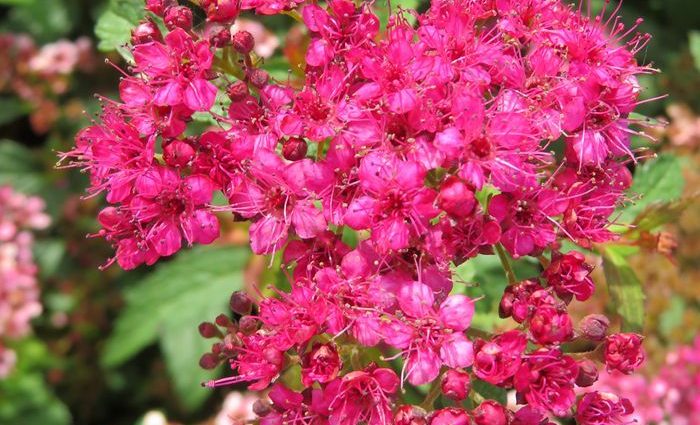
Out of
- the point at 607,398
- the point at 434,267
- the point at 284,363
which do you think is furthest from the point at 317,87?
the point at 607,398

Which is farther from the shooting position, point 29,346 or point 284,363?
point 29,346

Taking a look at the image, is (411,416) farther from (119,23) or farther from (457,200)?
(119,23)

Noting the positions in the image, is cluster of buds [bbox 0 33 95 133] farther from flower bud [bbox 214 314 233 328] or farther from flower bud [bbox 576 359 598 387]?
flower bud [bbox 576 359 598 387]

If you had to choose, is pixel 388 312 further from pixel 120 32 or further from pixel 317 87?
pixel 120 32

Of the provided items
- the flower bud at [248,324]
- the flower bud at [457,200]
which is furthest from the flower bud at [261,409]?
the flower bud at [457,200]

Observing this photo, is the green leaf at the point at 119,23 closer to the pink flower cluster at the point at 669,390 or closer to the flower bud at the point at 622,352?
the flower bud at the point at 622,352
